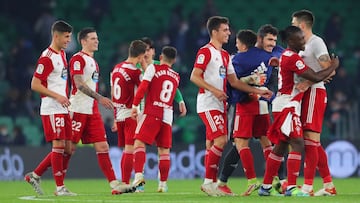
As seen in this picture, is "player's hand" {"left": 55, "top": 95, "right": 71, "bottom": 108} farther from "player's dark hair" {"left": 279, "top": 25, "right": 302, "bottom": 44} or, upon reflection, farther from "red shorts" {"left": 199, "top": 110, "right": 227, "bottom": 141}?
"player's dark hair" {"left": 279, "top": 25, "right": 302, "bottom": 44}

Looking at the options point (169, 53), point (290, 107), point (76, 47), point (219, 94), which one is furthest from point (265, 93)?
point (76, 47)

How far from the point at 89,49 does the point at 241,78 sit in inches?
92.0

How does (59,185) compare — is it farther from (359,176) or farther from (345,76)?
(345,76)

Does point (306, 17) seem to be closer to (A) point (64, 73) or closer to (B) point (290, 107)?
(B) point (290, 107)

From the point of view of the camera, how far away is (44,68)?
14.4m

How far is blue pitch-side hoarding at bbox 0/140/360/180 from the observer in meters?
22.2

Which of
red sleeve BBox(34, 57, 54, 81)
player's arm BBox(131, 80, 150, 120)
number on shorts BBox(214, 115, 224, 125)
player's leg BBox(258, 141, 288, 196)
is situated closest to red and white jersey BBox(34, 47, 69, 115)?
red sleeve BBox(34, 57, 54, 81)

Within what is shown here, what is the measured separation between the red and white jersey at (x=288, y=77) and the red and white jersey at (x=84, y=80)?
2.87 meters

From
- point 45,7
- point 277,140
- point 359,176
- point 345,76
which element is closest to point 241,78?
point 277,140

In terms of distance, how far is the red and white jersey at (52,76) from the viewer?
1438 cm

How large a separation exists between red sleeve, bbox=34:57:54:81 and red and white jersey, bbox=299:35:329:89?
336cm

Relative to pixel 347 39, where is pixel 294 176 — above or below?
below

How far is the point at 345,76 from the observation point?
25984mm

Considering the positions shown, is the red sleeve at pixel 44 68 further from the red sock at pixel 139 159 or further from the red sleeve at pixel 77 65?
the red sock at pixel 139 159
